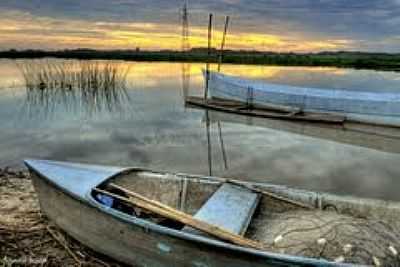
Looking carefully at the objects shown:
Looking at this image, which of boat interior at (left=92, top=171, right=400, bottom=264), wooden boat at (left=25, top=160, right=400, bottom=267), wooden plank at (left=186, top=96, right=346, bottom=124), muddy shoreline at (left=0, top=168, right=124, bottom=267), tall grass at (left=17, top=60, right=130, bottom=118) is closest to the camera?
wooden boat at (left=25, top=160, right=400, bottom=267)

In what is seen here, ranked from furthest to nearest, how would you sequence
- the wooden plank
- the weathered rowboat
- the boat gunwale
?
the wooden plank → the weathered rowboat → the boat gunwale

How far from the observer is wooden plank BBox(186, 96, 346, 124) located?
43.8 feet

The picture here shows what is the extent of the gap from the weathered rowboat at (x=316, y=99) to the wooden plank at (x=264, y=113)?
0.47 m

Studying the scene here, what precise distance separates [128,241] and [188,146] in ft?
18.9

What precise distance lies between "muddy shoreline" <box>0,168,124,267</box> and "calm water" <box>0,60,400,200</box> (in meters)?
2.63

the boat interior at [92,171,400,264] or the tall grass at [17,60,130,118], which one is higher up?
the boat interior at [92,171,400,264]

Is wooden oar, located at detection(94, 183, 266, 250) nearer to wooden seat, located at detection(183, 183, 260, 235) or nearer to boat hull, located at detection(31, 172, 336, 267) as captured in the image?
Answer: wooden seat, located at detection(183, 183, 260, 235)

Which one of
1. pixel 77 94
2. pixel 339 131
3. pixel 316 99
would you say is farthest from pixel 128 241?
pixel 77 94

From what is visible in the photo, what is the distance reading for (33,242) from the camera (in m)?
4.55

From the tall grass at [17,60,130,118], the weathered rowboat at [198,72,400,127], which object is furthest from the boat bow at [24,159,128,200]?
the weathered rowboat at [198,72,400,127]

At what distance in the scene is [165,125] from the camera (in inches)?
475

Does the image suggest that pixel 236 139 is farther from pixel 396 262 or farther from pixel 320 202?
pixel 396 262

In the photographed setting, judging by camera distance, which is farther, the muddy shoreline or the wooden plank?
the wooden plank

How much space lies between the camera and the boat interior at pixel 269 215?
3.62m
